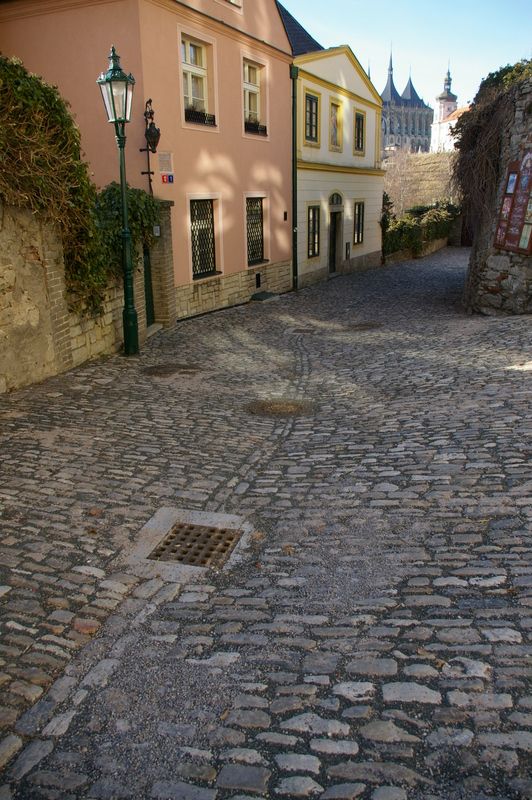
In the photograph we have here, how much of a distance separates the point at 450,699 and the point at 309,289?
63.4ft

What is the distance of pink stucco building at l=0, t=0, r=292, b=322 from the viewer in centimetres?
1319

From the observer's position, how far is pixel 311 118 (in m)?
21.5

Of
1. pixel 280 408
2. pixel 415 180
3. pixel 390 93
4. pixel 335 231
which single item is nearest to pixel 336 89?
pixel 335 231

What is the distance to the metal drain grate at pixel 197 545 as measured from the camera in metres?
4.61

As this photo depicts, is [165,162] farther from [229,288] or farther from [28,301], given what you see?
[28,301]

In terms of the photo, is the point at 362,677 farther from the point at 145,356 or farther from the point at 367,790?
the point at 145,356

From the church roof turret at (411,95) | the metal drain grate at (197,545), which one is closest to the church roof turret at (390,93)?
the church roof turret at (411,95)

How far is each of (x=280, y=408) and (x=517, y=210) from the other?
8168 mm

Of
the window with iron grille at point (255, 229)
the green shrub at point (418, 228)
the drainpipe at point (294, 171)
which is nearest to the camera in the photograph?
the window with iron grille at point (255, 229)

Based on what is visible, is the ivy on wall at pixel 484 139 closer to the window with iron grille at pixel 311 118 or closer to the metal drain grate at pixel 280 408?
the window with iron grille at pixel 311 118

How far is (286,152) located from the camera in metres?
19.7

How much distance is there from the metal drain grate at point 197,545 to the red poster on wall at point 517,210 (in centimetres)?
1068

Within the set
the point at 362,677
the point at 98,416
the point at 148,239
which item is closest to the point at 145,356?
the point at 148,239

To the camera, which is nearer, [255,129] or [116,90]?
[116,90]
